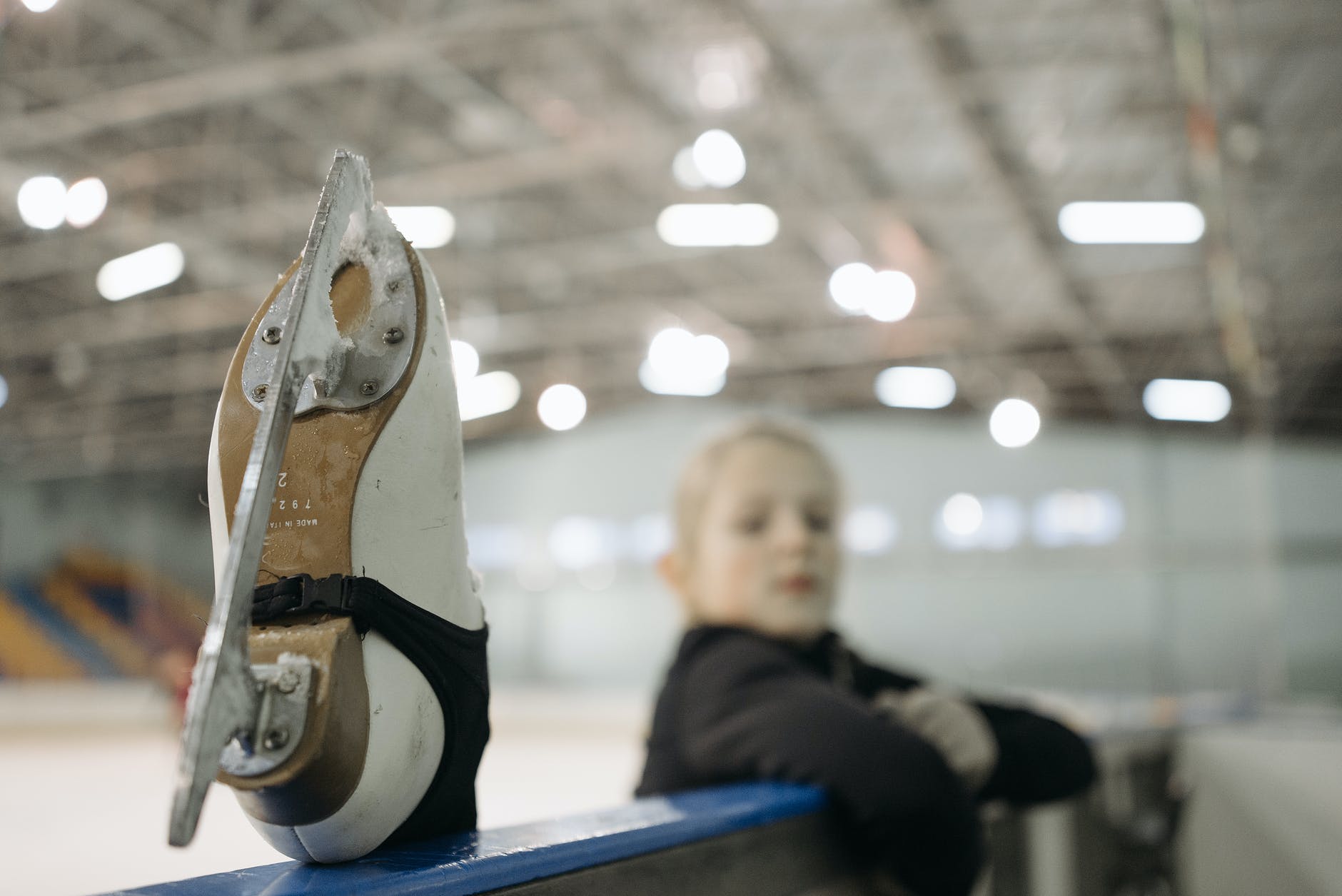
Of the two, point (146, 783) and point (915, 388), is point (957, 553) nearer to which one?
point (915, 388)

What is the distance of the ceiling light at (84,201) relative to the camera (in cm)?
532

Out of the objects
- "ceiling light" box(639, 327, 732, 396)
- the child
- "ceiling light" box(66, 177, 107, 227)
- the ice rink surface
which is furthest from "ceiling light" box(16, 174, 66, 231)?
the child

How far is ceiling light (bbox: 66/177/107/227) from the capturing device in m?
5.32

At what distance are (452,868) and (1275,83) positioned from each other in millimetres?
7604

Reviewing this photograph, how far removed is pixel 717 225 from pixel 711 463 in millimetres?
8308

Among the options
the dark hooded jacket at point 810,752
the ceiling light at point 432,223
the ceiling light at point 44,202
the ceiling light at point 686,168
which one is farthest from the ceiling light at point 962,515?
the dark hooded jacket at point 810,752

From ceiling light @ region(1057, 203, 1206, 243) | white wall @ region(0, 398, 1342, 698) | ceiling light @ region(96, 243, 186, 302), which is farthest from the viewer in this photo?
white wall @ region(0, 398, 1342, 698)

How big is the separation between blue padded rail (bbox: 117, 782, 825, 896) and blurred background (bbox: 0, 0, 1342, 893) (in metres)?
0.15

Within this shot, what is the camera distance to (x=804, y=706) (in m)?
0.89

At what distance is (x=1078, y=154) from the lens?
7723 millimetres

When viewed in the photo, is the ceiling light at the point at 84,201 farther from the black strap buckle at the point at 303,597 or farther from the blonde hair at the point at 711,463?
the black strap buckle at the point at 303,597

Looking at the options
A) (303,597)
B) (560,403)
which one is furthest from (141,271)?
(303,597)

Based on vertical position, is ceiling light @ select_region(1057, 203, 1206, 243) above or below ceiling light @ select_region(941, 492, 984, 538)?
above

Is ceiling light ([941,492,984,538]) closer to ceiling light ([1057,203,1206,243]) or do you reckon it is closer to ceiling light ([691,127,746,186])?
ceiling light ([1057,203,1206,243])
